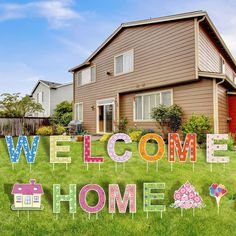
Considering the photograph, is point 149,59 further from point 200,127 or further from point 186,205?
point 186,205

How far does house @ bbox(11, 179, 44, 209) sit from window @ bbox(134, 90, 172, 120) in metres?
9.45

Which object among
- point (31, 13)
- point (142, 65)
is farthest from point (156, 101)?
point (31, 13)

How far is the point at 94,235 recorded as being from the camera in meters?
2.95

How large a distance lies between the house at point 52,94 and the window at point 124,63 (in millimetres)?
11324

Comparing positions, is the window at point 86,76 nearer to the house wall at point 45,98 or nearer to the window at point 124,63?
the window at point 124,63

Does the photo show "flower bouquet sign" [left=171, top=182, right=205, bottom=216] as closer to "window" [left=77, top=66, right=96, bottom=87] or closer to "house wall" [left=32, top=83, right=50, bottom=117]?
"window" [left=77, top=66, right=96, bottom=87]

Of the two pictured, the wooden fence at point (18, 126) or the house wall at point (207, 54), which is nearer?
the house wall at point (207, 54)

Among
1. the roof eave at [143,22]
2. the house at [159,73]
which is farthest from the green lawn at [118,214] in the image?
the roof eave at [143,22]

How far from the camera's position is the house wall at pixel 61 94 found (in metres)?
25.6

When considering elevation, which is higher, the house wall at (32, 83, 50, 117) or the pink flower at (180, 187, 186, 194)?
the house wall at (32, 83, 50, 117)

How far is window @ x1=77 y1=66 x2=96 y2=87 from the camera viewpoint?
17.4m

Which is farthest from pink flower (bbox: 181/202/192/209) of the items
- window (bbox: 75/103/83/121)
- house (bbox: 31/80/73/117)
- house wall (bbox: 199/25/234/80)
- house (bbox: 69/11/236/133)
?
house (bbox: 31/80/73/117)

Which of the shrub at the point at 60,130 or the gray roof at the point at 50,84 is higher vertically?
the gray roof at the point at 50,84

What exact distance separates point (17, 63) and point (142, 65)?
438 inches
